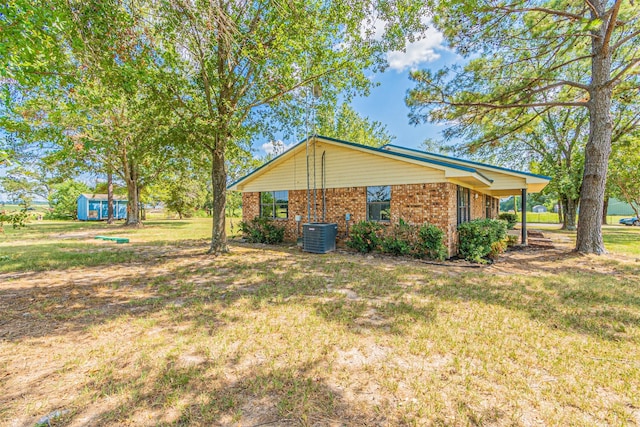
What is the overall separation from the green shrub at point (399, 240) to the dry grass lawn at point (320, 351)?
2853mm

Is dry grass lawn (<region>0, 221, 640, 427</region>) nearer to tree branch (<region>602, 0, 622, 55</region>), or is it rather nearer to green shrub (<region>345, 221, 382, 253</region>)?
green shrub (<region>345, 221, 382, 253</region>)

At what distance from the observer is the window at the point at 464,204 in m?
10.0

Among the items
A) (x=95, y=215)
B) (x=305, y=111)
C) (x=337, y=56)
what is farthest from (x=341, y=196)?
(x=95, y=215)

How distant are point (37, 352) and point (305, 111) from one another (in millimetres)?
9093

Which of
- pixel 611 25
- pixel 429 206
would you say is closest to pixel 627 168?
pixel 611 25

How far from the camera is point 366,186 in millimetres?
10203

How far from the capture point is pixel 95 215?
32.4 meters

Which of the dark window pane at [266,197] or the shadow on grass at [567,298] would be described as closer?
the shadow on grass at [567,298]

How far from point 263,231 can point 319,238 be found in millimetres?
3772

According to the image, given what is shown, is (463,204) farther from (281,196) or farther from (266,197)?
(266,197)

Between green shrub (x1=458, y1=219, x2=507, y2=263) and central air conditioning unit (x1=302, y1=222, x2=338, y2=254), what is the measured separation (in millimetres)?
4468

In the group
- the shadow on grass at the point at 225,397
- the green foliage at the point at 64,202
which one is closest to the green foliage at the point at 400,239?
the shadow on grass at the point at 225,397

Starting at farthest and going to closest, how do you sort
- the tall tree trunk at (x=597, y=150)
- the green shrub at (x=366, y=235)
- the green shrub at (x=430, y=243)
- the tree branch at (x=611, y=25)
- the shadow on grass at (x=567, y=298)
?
the green shrub at (x=366, y=235) < the tall tree trunk at (x=597, y=150) < the green shrub at (x=430, y=243) < the tree branch at (x=611, y=25) < the shadow on grass at (x=567, y=298)

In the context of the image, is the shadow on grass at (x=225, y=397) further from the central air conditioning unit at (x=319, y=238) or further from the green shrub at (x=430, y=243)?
the central air conditioning unit at (x=319, y=238)
